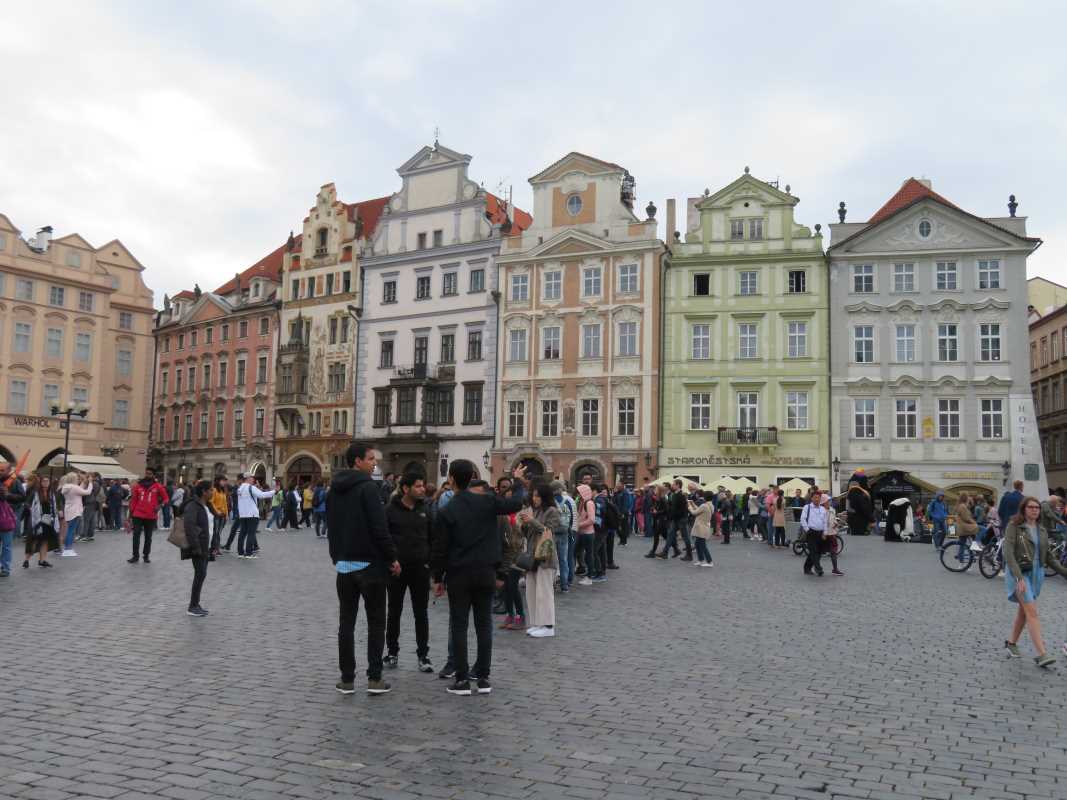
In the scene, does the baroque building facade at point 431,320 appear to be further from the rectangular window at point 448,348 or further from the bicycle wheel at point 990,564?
Result: the bicycle wheel at point 990,564

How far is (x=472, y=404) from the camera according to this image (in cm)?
5131

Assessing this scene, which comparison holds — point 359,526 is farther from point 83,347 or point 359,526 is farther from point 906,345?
point 83,347

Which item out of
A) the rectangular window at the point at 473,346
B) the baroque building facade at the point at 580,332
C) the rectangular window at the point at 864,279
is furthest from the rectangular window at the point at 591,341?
the rectangular window at the point at 864,279

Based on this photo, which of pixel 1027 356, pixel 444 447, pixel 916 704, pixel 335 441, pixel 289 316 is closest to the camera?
pixel 916 704

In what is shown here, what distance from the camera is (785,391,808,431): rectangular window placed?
45.4 m

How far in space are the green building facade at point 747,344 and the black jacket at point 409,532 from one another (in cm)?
3772

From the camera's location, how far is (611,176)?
49000 mm

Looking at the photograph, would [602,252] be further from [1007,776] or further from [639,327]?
[1007,776]

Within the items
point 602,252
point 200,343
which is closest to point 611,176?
point 602,252

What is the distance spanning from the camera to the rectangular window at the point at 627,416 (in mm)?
47594

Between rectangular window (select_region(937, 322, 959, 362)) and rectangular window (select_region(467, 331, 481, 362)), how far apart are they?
21.4 metres

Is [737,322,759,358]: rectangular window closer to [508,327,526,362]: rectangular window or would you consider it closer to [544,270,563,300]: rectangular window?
[544,270,563,300]: rectangular window

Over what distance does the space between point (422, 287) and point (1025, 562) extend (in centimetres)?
4550

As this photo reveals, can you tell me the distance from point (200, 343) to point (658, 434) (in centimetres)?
3209
